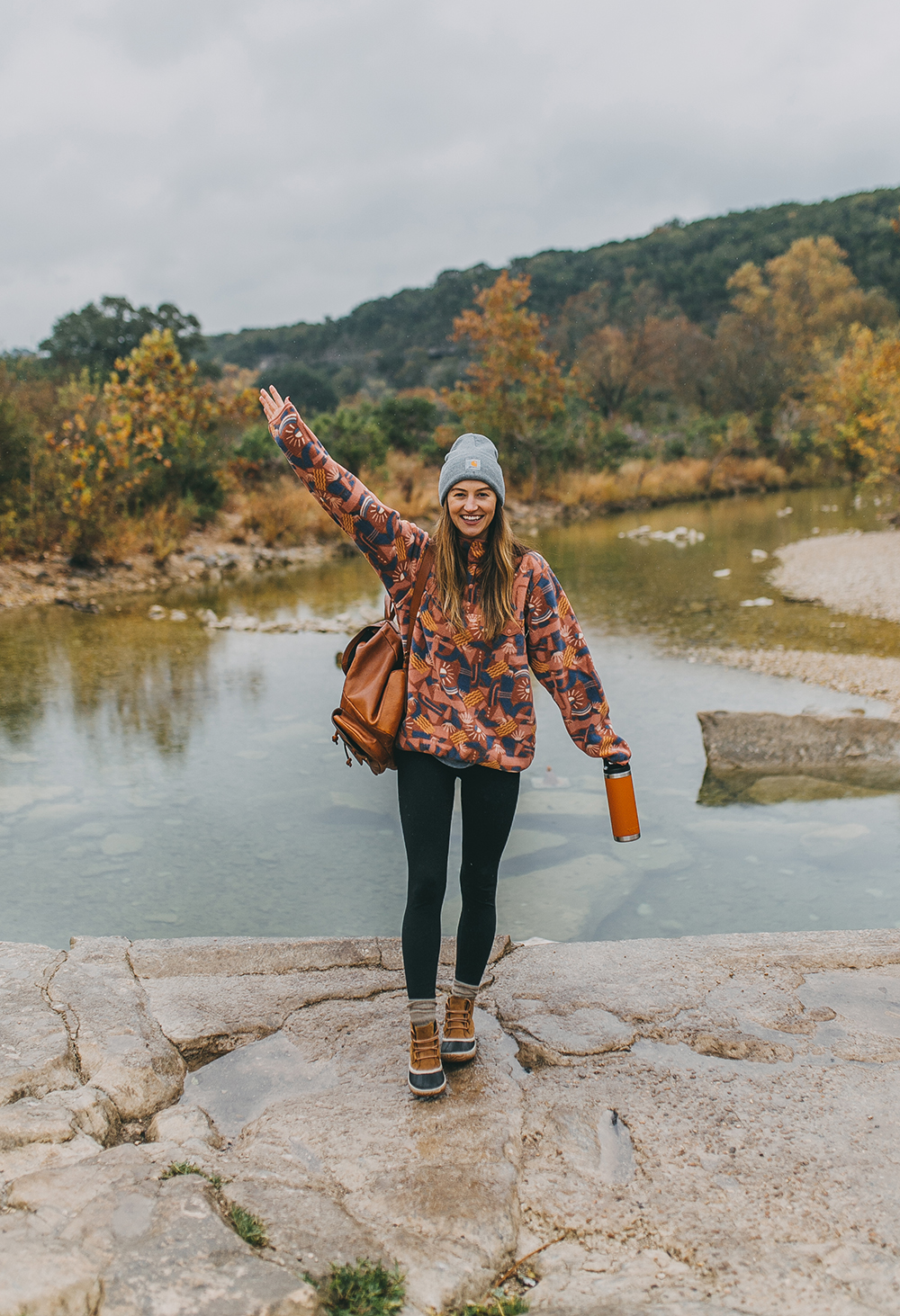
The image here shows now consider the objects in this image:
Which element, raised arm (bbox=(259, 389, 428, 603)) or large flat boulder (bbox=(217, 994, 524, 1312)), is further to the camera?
raised arm (bbox=(259, 389, 428, 603))

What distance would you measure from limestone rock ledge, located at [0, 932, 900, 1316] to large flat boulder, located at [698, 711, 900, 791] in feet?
7.66

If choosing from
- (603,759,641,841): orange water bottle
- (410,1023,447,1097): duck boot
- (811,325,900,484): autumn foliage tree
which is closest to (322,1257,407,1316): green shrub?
(410,1023,447,1097): duck boot

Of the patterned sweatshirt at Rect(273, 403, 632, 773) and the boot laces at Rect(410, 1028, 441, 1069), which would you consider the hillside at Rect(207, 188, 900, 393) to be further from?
the boot laces at Rect(410, 1028, 441, 1069)

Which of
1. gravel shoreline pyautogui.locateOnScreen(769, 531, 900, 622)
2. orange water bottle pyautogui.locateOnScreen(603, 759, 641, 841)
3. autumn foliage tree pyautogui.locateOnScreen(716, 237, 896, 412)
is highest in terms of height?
autumn foliage tree pyautogui.locateOnScreen(716, 237, 896, 412)

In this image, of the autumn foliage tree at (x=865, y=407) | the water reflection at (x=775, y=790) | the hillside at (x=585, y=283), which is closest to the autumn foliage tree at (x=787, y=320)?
the autumn foliage tree at (x=865, y=407)

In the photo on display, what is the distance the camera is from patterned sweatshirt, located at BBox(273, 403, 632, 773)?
2389 mm

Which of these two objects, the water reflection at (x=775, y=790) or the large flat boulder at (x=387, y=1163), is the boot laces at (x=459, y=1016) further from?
the water reflection at (x=775, y=790)

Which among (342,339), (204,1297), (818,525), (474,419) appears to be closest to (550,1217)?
(204,1297)

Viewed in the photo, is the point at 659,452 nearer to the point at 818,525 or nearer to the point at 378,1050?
the point at 818,525

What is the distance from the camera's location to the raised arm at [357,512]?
242cm

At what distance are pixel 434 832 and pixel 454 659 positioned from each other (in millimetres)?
436

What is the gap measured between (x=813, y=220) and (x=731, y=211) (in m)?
15.0

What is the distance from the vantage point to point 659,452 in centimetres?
2939

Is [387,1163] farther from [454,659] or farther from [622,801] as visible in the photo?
[454,659]
